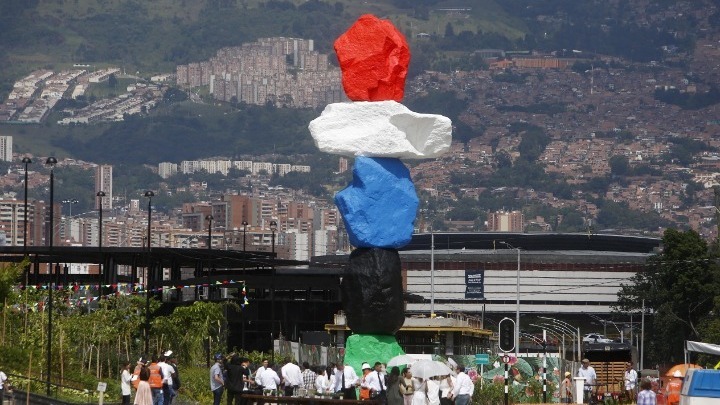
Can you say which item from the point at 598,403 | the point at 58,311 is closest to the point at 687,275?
the point at 58,311

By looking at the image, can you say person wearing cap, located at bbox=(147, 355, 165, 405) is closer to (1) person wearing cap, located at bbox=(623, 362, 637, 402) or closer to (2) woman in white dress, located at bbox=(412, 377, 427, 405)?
(2) woman in white dress, located at bbox=(412, 377, 427, 405)

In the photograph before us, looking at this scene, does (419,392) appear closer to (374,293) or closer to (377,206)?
(374,293)

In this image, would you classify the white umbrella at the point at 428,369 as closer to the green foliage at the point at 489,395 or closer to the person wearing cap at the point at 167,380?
the person wearing cap at the point at 167,380

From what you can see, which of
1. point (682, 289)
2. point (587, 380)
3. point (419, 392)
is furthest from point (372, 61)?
point (682, 289)

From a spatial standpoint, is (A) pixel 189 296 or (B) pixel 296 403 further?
(A) pixel 189 296

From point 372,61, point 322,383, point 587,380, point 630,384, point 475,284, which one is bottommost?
point 475,284

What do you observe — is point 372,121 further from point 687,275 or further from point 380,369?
point 687,275
